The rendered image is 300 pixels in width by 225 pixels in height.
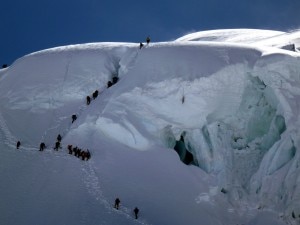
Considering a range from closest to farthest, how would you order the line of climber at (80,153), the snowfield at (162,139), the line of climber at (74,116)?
1. the snowfield at (162,139)
2. the line of climber at (80,153)
3. the line of climber at (74,116)

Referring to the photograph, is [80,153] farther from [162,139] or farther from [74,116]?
[162,139]

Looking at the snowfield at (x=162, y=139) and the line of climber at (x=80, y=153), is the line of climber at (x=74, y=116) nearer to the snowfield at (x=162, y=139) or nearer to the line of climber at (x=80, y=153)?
the snowfield at (x=162, y=139)

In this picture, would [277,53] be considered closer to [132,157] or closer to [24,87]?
[132,157]

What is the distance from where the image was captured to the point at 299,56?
117 feet

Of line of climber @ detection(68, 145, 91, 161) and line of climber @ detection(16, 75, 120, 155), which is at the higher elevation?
line of climber @ detection(16, 75, 120, 155)

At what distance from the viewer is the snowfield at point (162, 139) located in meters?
31.2

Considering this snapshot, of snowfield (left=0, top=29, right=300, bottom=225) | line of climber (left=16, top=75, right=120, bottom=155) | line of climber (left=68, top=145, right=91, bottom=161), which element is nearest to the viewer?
snowfield (left=0, top=29, right=300, bottom=225)

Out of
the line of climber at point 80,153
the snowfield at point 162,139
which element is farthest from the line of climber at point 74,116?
the line of climber at point 80,153

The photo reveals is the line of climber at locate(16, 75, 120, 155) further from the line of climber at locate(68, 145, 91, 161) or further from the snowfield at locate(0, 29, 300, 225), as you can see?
the line of climber at locate(68, 145, 91, 161)

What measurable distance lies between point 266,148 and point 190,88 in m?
7.58

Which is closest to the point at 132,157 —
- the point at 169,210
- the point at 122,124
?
the point at 122,124

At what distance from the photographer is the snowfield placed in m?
31.2

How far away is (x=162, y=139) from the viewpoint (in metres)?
36.6

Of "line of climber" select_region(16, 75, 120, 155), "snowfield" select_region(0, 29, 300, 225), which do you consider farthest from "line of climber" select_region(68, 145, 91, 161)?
"line of climber" select_region(16, 75, 120, 155)
